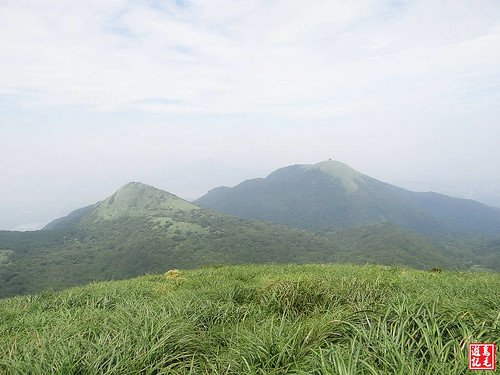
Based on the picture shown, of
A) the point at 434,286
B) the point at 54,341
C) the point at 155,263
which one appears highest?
the point at 54,341

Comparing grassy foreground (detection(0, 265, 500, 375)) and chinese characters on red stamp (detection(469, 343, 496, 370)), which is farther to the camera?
grassy foreground (detection(0, 265, 500, 375))

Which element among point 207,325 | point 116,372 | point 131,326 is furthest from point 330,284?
point 116,372

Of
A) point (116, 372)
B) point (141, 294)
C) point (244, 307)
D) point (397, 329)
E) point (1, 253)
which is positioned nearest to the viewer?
point (116, 372)

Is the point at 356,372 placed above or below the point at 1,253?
above

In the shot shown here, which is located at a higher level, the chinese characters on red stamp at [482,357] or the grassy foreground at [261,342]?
the chinese characters on red stamp at [482,357]

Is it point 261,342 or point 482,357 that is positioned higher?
point 482,357

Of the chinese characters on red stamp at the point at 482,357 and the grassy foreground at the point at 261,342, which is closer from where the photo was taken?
the chinese characters on red stamp at the point at 482,357

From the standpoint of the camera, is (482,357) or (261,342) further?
(261,342)

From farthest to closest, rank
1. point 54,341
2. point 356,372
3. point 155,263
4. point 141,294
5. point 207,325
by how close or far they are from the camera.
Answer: point 155,263, point 141,294, point 207,325, point 54,341, point 356,372

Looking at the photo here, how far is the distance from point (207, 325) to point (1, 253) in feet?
724

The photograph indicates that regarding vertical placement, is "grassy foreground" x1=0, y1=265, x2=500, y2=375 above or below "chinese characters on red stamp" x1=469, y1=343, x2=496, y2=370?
below

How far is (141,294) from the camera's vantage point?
11453 millimetres

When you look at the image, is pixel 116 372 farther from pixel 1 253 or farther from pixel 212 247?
pixel 1 253

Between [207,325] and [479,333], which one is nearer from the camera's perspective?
[479,333]
